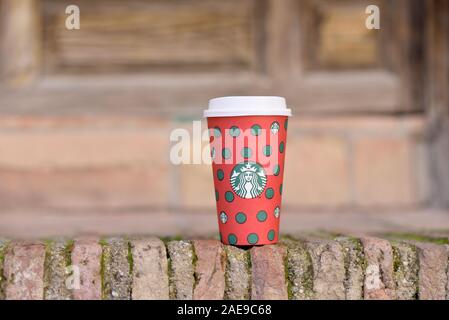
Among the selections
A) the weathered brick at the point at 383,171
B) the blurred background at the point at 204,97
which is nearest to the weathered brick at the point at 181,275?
the blurred background at the point at 204,97

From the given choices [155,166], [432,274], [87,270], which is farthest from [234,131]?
[155,166]

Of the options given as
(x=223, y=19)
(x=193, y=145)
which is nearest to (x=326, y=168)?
(x=193, y=145)

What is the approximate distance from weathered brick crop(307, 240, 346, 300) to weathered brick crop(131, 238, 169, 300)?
1.28 feet

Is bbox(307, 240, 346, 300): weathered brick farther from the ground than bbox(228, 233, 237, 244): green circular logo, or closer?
closer

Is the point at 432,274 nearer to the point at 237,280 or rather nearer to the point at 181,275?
the point at 237,280

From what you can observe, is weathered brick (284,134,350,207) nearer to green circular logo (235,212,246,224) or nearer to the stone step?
the stone step

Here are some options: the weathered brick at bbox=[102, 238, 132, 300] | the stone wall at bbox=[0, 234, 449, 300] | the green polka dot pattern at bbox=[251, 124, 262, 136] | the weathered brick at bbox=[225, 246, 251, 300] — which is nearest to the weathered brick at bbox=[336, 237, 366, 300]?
the stone wall at bbox=[0, 234, 449, 300]

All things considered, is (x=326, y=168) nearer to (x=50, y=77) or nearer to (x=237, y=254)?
(x=50, y=77)

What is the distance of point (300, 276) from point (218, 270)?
0.22 meters

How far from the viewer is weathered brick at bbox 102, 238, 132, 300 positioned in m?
1.95

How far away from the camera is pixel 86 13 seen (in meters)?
3.71

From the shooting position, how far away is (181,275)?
6.42ft

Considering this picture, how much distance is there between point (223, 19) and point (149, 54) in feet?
1.32

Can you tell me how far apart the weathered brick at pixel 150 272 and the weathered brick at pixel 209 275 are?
0.08 m
